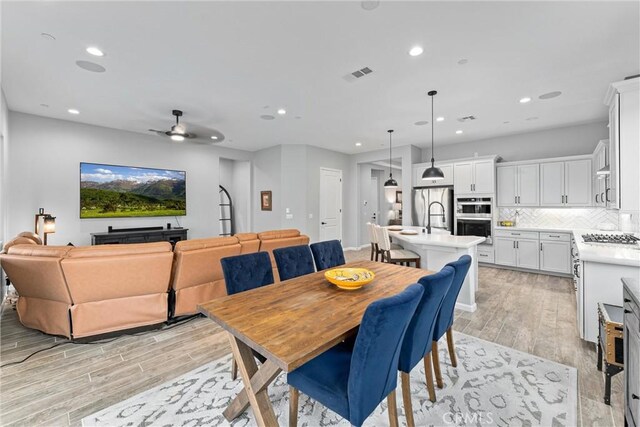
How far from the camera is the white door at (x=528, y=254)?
17.0 ft

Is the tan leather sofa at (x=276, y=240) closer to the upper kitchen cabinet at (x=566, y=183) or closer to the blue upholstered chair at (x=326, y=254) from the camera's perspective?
the blue upholstered chair at (x=326, y=254)

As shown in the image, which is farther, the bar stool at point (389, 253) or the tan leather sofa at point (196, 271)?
the bar stool at point (389, 253)

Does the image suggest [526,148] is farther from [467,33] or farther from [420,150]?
[467,33]

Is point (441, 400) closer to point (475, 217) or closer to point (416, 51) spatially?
point (416, 51)

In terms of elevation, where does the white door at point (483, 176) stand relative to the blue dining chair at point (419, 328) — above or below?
above

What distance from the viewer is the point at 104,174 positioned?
17.5 feet

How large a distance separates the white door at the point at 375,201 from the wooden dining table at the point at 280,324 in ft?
22.4

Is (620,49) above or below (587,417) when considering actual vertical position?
above

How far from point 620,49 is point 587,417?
337 cm

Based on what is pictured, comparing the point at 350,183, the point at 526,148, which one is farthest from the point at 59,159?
the point at 526,148

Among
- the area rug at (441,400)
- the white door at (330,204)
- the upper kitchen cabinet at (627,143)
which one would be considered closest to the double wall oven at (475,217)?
the upper kitchen cabinet at (627,143)

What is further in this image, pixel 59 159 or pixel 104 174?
pixel 104 174

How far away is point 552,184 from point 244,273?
6.08 m

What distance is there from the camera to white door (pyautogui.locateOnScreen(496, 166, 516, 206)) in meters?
5.65
